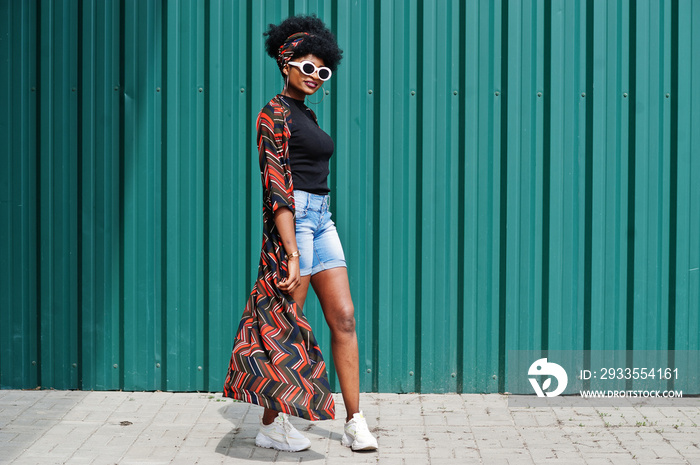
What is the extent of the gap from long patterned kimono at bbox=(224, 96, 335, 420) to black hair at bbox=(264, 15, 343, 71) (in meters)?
→ 0.30

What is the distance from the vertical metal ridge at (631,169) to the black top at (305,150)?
7.09 feet

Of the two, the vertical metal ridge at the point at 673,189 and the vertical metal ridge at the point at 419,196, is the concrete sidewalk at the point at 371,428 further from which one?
the vertical metal ridge at the point at 673,189

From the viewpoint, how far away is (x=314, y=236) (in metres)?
4.55

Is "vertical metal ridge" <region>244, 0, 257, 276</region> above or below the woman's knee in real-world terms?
above

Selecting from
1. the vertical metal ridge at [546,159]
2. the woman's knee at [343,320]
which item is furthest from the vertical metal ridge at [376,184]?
the woman's knee at [343,320]

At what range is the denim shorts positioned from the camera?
446 cm

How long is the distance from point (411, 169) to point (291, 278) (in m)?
1.61

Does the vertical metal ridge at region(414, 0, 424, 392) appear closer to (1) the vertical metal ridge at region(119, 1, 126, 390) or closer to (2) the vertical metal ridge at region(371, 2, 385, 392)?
(2) the vertical metal ridge at region(371, 2, 385, 392)

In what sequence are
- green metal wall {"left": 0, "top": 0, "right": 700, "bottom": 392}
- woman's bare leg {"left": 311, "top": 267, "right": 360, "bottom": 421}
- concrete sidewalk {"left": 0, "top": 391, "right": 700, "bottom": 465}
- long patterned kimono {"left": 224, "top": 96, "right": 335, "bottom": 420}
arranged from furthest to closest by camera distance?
1. green metal wall {"left": 0, "top": 0, "right": 700, "bottom": 392}
2. woman's bare leg {"left": 311, "top": 267, "right": 360, "bottom": 421}
3. concrete sidewalk {"left": 0, "top": 391, "right": 700, "bottom": 465}
4. long patterned kimono {"left": 224, "top": 96, "right": 335, "bottom": 420}

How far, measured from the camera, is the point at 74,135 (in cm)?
571

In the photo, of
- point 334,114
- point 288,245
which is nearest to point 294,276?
point 288,245

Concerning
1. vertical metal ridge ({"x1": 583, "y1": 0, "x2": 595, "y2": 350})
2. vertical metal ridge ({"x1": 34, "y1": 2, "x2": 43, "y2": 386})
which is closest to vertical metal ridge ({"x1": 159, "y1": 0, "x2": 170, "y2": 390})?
vertical metal ridge ({"x1": 34, "y1": 2, "x2": 43, "y2": 386})

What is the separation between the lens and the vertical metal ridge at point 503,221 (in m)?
5.65

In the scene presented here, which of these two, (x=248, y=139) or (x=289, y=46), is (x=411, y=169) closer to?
(x=248, y=139)
